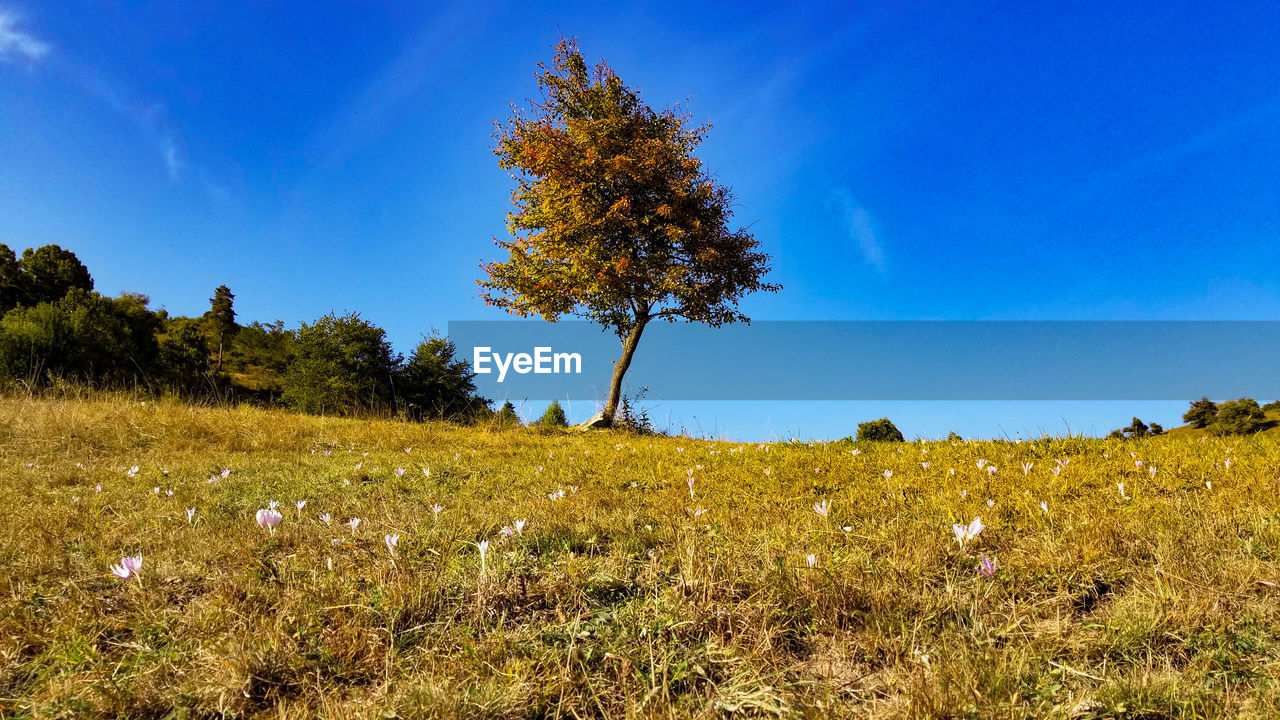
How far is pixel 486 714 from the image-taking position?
5.92ft

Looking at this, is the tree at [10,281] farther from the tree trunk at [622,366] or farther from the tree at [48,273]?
the tree trunk at [622,366]

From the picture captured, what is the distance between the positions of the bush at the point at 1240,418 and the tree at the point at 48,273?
52.2 metres

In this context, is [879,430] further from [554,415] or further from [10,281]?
[10,281]

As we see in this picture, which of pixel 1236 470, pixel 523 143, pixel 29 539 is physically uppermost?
pixel 523 143

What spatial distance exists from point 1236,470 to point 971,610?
457 centimetres

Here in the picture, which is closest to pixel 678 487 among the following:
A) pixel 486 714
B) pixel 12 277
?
pixel 486 714

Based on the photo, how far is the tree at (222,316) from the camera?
47.6 m

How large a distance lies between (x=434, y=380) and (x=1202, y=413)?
24019mm

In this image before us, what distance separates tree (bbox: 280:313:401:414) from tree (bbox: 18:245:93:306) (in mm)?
26696

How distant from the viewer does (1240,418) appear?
8656mm

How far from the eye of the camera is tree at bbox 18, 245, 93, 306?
1363 inches

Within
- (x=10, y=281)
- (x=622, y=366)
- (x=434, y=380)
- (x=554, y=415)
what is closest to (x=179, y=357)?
(x=10, y=281)

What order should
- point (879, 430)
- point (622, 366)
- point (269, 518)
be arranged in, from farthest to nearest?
point (622, 366) < point (879, 430) < point (269, 518)

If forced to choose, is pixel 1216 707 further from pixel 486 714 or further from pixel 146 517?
pixel 146 517
